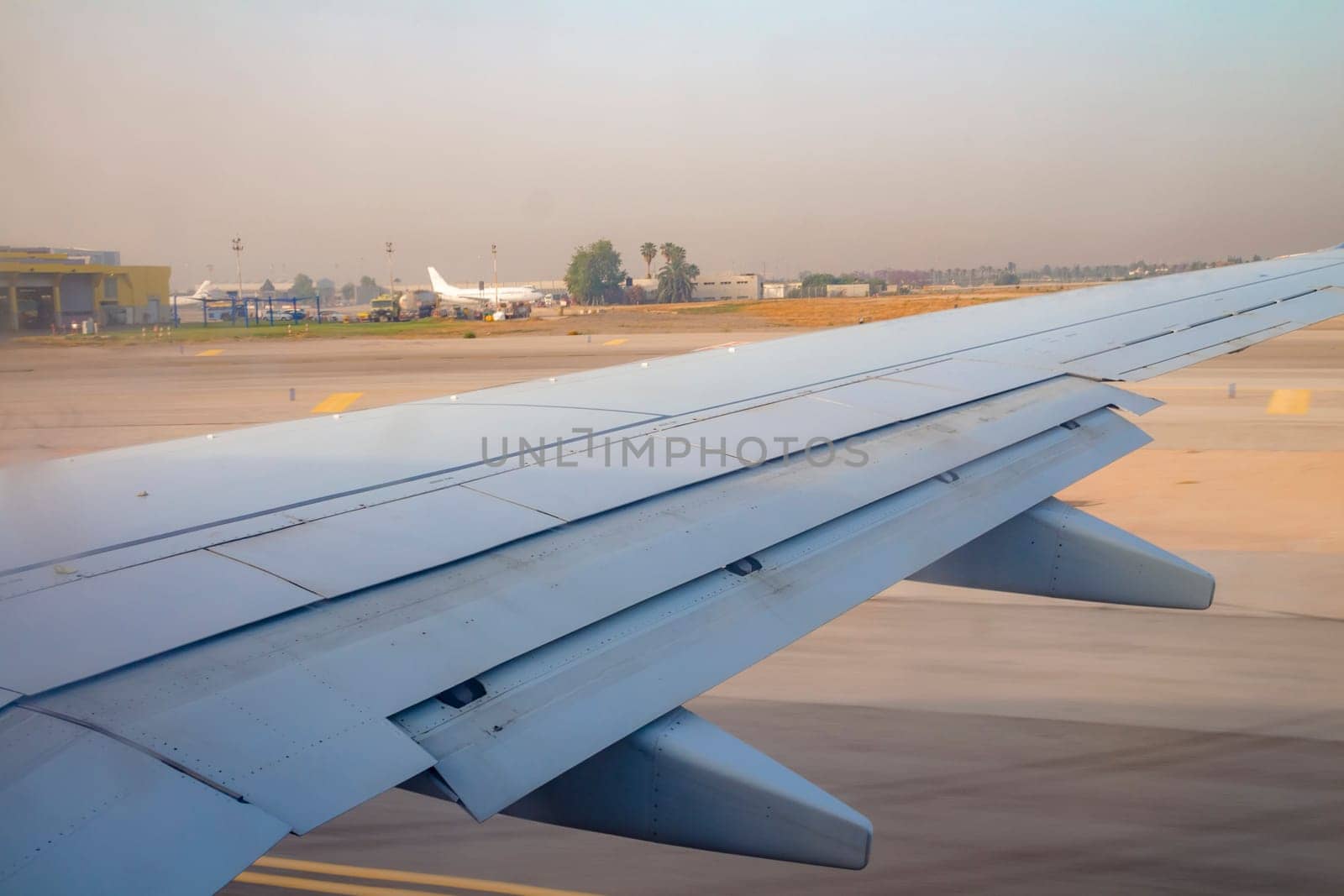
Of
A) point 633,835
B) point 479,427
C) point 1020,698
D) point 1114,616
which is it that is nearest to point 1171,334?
point 1020,698

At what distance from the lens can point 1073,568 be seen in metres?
3.05

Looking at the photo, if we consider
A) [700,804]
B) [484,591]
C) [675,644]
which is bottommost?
[700,804]

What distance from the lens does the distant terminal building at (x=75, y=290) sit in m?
2.13

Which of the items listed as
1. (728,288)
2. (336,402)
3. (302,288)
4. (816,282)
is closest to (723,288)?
(728,288)

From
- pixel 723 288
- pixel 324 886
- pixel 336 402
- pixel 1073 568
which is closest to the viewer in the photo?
pixel 1073 568

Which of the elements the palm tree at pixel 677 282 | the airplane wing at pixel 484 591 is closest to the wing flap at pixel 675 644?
the airplane wing at pixel 484 591

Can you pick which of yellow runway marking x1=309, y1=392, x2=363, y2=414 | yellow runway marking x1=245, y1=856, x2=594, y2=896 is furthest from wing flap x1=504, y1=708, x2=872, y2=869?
yellow runway marking x1=309, y1=392, x2=363, y2=414

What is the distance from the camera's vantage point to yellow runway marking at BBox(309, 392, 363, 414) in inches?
662

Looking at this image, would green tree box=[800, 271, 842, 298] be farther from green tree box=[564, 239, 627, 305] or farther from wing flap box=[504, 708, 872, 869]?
wing flap box=[504, 708, 872, 869]

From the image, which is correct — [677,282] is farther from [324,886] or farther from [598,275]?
[324,886]

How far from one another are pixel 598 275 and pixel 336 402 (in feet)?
116

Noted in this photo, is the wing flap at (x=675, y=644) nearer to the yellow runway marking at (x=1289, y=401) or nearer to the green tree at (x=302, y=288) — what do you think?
the green tree at (x=302, y=288)

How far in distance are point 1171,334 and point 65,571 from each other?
4.07m

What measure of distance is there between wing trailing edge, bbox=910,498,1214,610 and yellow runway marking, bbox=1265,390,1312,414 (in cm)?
1302
